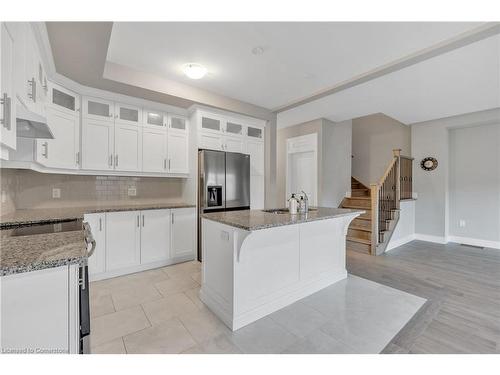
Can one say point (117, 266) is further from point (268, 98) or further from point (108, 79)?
point (268, 98)

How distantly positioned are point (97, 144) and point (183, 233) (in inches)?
66.9

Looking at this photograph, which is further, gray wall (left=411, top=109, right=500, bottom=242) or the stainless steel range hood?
gray wall (left=411, top=109, right=500, bottom=242)

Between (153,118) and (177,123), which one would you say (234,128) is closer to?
(177,123)

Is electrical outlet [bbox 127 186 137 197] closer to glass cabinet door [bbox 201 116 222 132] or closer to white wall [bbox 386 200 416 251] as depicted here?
glass cabinet door [bbox 201 116 222 132]

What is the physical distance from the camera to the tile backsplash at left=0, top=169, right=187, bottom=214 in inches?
107

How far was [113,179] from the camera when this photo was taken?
11.5 feet

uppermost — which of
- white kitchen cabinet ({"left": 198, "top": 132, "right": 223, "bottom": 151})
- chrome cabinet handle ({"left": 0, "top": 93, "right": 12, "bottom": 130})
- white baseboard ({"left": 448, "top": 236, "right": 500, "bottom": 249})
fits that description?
white kitchen cabinet ({"left": 198, "top": 132, "right": 223, "bottom": 151})

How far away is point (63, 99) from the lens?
9.17 feet

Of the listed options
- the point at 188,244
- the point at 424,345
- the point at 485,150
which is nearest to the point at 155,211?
the point at 188,244

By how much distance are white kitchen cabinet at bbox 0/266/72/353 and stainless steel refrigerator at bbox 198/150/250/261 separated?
2443 millimetres

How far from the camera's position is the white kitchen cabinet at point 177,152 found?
3.69 meters

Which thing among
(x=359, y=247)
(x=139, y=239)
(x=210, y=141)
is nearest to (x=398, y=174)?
(x=359, y=247)

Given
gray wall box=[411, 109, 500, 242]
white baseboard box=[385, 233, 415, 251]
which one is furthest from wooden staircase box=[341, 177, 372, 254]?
gray wall box=[411, 109, 500, 242]

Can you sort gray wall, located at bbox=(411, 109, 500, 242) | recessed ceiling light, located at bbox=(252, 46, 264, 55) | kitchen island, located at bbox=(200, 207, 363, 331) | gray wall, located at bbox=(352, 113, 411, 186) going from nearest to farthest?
kitchen island, located at bbox=(200, 207, 363, 331) < recessed ceiling light, located at bbox=(252, 46, 264, 55) < gray wall, located at bbox=(411, 109, 500, 242) < gray wall, located at bbox=(352, 113, 411, 186)
